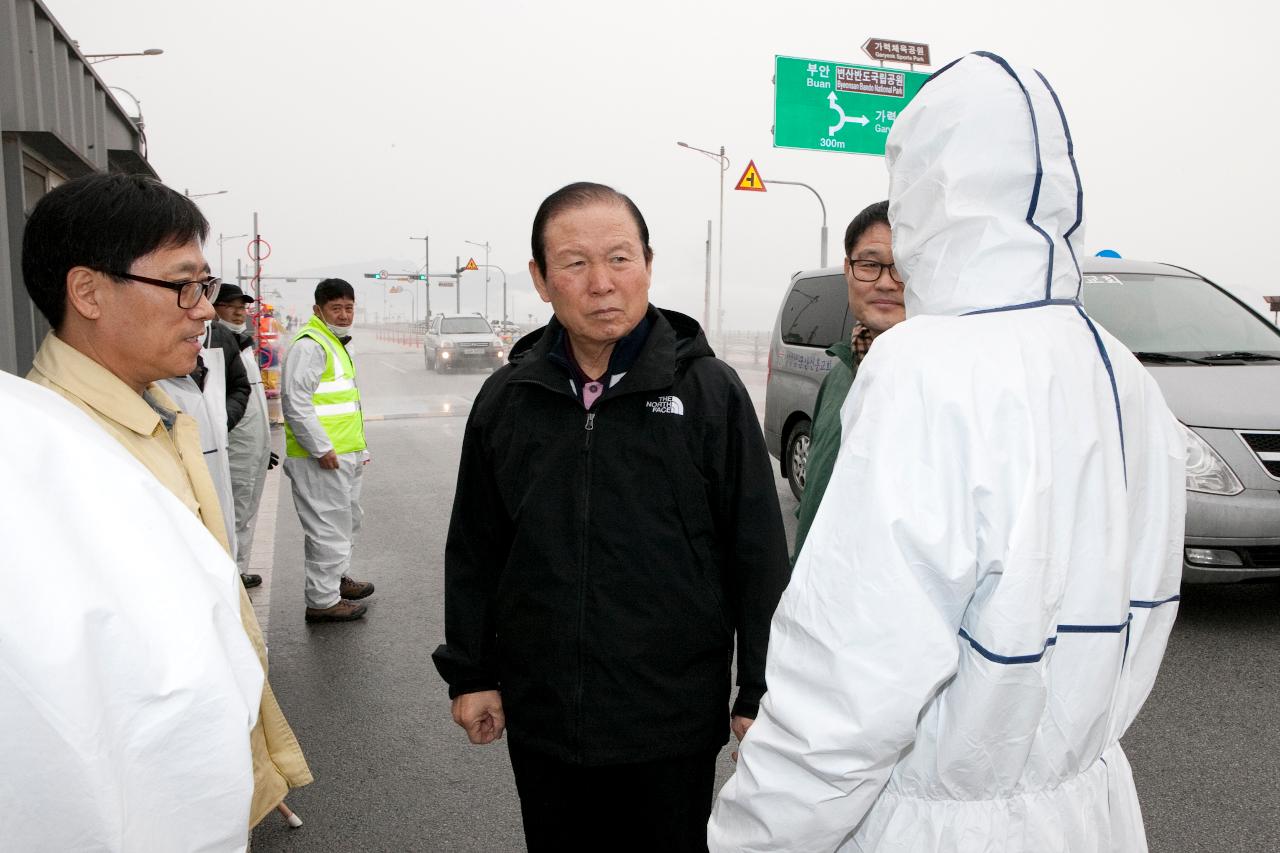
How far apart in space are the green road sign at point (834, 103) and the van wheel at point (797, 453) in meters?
10.9

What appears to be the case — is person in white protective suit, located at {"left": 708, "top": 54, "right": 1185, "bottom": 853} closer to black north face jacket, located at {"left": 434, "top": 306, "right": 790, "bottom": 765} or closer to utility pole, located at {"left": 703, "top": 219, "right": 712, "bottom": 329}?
black north face jacket, located at {"left": 434, "top": 306, "right": 790, "bottom": 765}

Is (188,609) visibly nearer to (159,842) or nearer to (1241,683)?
(159,842)

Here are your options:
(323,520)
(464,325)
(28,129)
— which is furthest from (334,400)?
(464,325)

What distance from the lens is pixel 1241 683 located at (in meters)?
4.35

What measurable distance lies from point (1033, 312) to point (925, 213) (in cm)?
23

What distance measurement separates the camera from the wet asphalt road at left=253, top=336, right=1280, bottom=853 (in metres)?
3.23

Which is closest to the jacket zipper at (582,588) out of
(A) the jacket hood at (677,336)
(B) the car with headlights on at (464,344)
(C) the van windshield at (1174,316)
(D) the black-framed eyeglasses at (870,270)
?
(A) the jacket hood at (677,336)

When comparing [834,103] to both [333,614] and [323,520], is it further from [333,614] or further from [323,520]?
[333,614]

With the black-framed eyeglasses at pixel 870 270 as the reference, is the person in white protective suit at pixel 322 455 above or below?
below

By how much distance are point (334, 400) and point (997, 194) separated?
4788 mm

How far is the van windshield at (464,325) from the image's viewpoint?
29.1 metres

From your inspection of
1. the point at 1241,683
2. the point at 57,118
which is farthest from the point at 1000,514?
the point at 57,118

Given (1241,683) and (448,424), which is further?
(448,424)

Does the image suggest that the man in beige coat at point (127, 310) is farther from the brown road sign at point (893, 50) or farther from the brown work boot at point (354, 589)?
the brown road sign at point (893, 50)
